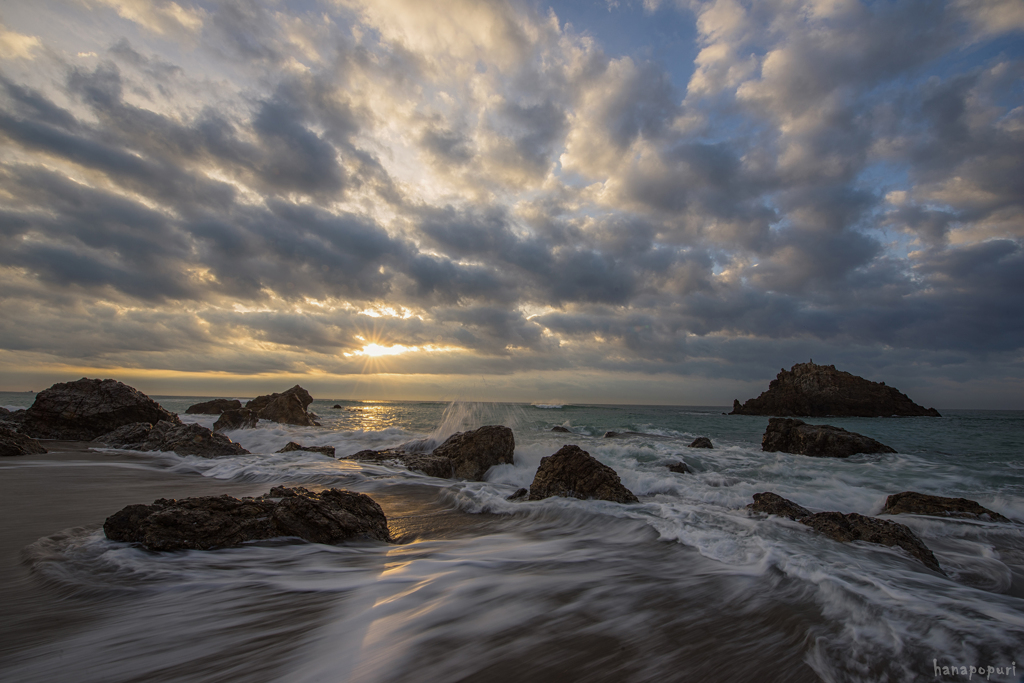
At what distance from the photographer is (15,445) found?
27.6 ft

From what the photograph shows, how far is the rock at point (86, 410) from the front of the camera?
12508mm

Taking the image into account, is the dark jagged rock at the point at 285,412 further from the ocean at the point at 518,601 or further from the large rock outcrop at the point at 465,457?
the ocean at the point at 518,601

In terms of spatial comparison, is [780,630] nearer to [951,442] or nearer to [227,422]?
[227,422]

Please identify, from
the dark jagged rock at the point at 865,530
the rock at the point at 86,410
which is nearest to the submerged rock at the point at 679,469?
the dark jagged rock at the point at 865,530

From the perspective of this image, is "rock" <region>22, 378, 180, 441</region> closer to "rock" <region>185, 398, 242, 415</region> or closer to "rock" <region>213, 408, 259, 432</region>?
"rock" <region>213, 408, 259, 432</region>

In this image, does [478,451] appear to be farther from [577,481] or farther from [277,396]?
[277,396]

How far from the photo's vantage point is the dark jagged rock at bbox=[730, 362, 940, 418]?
57031 millimetres

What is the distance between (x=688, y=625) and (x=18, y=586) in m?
4.62

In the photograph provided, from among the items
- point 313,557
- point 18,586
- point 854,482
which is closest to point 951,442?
point 854,482

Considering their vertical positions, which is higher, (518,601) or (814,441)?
(518,601)

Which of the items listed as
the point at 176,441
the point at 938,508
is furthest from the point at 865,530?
the point at 176,441

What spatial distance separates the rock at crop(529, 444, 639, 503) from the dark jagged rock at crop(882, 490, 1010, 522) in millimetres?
4358

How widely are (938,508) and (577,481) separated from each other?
5.53 metres

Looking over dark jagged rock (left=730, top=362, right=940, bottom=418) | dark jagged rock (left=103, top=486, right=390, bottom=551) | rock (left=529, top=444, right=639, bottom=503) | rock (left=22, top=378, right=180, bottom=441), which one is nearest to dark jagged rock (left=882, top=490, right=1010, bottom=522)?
rock (left=529, top=444, right=639, bottom=503)
